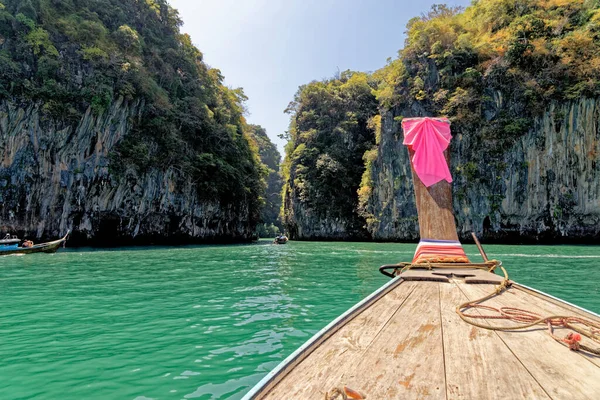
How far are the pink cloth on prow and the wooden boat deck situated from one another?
299cm

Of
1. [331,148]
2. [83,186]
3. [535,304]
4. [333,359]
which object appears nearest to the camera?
[333,359]

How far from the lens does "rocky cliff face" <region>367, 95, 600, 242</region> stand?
20734mm

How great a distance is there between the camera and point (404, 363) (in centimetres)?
136

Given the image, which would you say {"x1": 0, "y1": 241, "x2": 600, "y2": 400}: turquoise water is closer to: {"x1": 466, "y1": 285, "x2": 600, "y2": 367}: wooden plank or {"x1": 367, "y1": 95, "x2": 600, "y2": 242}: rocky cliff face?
{"x1": 466, "y1": 285, "x2": 600, "y2": 367}: wooden plank

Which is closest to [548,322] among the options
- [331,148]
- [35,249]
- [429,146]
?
[429,146]

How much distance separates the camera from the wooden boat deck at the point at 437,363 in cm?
112

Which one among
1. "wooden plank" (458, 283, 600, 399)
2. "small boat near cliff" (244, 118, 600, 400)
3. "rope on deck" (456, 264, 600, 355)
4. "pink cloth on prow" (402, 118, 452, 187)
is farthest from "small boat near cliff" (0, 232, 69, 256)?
"wooden plank" (458, 283, 600, 399)

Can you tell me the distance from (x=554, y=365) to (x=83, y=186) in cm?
2425

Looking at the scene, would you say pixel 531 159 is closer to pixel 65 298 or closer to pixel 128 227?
pixel 65 298

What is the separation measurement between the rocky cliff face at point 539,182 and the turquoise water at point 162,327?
17.0m

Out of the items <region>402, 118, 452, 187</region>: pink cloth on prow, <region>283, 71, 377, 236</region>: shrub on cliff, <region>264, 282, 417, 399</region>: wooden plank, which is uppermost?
<region>283, 71, 377, 236</region>: shrub on cliff

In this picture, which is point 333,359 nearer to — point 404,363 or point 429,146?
point 404,363

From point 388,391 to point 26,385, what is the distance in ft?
9.55

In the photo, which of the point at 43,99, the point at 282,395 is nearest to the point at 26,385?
the point at 282,395
